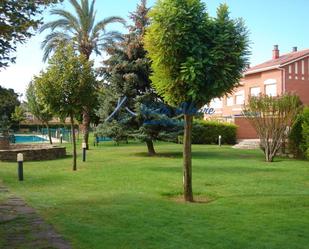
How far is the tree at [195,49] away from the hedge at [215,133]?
25.8m

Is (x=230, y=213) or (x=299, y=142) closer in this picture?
(x=230, y=213)

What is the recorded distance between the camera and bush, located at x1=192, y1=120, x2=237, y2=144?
3581cm

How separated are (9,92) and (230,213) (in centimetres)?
472

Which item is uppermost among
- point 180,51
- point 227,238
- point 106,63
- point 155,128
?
point 106,63

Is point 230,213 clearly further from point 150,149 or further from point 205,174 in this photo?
point 150,149

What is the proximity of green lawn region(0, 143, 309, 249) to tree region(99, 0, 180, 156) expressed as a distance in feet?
23.4

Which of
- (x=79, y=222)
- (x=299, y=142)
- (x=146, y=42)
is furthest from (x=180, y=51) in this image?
(x=299, y=142)

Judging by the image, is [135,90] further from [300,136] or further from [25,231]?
[25,231]

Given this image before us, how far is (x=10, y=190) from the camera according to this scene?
456 inches

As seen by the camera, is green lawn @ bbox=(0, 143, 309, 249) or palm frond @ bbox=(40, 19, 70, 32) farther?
palm frond @ bbox=(40, 19, 70, 32)

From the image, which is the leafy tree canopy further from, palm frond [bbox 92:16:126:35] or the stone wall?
palm frond [bbox 92:16:126:35]

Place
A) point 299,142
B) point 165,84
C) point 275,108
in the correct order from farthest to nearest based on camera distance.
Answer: point 299,142
point 275,108
point 165,84

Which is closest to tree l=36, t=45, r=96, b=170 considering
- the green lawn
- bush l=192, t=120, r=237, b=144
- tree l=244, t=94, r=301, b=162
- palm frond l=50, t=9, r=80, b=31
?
the green lawn

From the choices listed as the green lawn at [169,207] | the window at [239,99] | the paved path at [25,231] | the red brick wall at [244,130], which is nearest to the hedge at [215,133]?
the red brick wall at [244,130]
